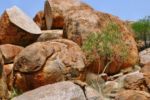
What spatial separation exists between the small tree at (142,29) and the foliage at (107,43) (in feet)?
38.9

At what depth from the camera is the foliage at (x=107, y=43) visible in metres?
22.3

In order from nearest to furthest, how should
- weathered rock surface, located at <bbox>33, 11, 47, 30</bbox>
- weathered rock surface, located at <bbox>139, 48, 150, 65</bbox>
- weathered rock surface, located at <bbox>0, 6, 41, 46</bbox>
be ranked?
weathered rock surface, located at <bbox>0, 6, 41, 46</bbox>
weathered rock surface, located at <bbox>139, 48, 150, 65</bbox>
weathered rock surface, located at <bbox>33, 11, 47, 30</bbox>

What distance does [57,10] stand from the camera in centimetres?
2638

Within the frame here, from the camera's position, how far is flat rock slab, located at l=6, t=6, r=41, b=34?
25.0m

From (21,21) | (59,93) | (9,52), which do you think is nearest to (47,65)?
(9,52)

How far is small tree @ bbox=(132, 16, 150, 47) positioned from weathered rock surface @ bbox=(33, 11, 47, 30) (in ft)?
31.5

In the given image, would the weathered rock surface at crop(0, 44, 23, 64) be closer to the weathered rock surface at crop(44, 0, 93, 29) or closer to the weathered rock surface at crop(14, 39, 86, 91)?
the weathered rock surface at crop(14, 39, 86, 91)

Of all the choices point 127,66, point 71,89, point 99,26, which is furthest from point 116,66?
point 71,89

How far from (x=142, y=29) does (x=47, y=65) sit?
700 inches

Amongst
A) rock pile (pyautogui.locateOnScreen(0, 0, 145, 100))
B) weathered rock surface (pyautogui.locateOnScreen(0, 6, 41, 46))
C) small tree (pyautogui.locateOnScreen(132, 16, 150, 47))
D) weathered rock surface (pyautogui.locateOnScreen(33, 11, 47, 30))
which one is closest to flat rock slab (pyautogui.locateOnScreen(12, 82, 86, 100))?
rock pile (pyautogui.locateOnScreen(0, 0, 145, 100))

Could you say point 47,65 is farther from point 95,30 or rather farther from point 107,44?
point 95,30

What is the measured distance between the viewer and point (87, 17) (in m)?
24.0

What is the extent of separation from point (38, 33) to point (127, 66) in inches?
206

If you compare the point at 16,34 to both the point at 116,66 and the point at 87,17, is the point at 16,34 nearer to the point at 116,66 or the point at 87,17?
the point at 87,17
